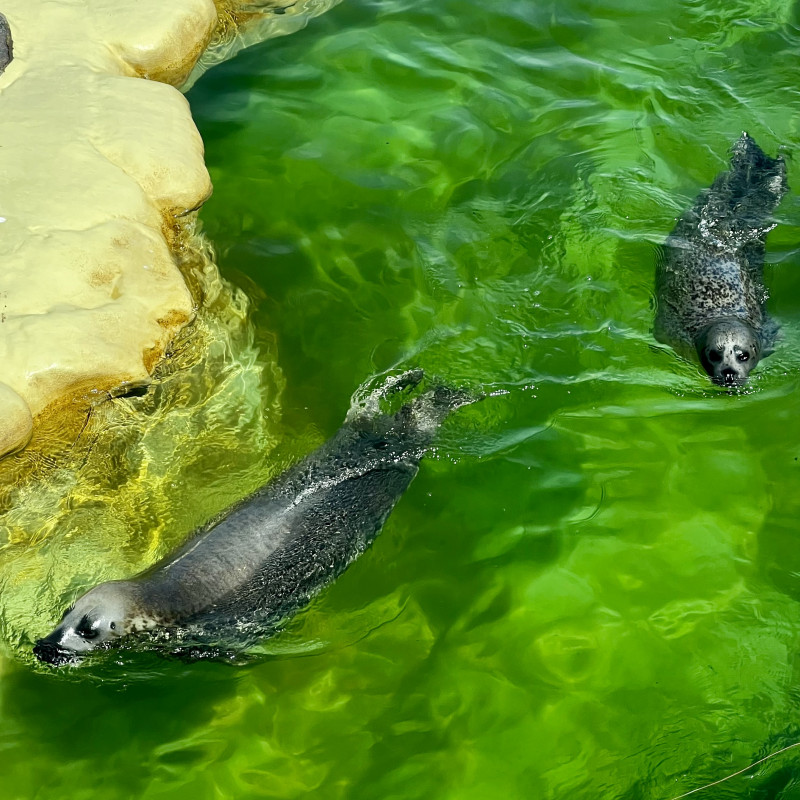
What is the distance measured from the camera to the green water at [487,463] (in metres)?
4.53

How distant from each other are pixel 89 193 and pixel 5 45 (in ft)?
6.65

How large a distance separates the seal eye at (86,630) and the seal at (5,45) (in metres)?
4.69

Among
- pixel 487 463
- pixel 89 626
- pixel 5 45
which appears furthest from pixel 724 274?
pixel 5 45

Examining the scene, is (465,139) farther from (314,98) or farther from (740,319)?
(740,319)

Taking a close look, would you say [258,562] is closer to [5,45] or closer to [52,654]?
[52,654]

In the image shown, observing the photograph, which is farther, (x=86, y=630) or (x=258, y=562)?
(x=258, y=562)

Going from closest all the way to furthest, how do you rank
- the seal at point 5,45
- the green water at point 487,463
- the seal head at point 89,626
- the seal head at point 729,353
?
the green water at point 487,463
the seal head at point 89,626
the seal head at point 729,353
the seal at point 5,45

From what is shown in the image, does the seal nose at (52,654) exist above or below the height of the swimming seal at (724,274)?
below

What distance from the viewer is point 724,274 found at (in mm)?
6406

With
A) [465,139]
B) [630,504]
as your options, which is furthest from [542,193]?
[630,504]

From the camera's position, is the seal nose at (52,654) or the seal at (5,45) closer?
the seal nose at (52,654)

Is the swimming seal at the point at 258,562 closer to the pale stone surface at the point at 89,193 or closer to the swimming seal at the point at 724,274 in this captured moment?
the pale stone surface at the point at 89,193

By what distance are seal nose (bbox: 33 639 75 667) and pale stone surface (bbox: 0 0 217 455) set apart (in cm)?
114

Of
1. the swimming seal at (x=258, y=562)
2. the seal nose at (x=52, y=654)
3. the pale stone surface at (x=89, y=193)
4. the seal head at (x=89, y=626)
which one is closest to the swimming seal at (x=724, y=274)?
the swimming seal at (x=258, y=562)
